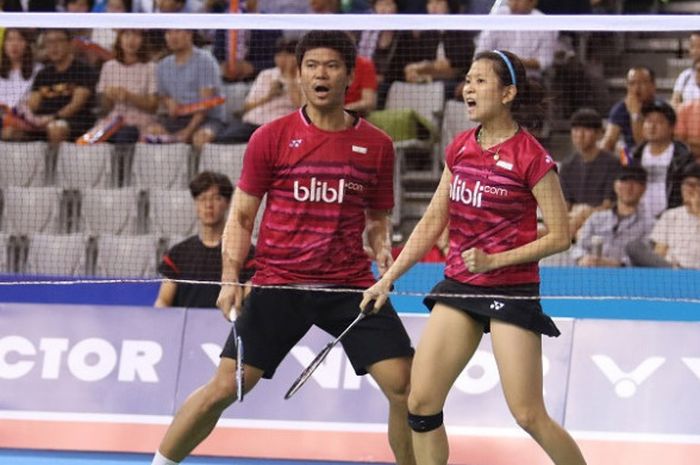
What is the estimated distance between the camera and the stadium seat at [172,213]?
35.8ft

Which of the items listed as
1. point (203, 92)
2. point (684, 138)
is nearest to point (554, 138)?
point (684, 138)

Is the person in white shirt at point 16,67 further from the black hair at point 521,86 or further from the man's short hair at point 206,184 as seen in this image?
the black hair at point 521,86

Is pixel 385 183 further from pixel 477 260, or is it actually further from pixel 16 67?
pixel 16 67

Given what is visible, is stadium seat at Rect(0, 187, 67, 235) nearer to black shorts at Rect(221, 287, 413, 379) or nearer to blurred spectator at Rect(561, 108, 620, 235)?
blurred spectator at Rect(561, 108, 620, 235)

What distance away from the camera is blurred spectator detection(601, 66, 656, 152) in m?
10.8

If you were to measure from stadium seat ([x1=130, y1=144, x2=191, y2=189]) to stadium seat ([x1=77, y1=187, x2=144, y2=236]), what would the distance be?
19cm

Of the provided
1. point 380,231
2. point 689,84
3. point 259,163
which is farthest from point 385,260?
point 689,84

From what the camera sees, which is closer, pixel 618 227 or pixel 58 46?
pixel 618 227

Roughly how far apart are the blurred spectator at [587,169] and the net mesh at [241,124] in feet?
0.04

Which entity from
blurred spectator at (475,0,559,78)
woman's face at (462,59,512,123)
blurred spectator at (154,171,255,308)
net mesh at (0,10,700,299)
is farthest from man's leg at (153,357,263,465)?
blurred spectator at (475,0,559,78)

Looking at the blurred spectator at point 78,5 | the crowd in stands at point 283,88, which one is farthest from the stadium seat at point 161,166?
the blurred spectator at point 78,5

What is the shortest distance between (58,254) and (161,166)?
1.07 m

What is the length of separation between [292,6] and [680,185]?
3.89 meters

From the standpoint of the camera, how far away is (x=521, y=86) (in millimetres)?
6301
